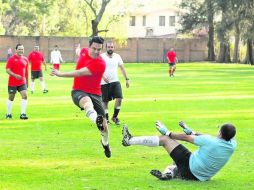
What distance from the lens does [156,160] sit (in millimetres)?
12844

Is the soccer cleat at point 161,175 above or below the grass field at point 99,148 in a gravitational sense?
above

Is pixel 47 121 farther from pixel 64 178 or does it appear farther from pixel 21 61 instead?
pixel 64 178

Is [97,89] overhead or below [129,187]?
overhead

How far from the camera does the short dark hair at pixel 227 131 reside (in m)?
10.2

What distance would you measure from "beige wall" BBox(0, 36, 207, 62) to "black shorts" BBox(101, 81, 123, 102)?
6572 cm

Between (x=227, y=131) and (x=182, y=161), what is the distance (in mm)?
854

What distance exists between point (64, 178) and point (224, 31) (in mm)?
69981

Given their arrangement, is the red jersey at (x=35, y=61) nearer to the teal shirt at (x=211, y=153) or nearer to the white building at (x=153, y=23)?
the teal shirt at (x=211, y=153)

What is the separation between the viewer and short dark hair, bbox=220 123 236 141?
1022 centimetres

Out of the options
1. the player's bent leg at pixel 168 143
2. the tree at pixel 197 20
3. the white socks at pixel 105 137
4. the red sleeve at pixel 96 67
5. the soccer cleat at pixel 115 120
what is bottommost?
the soccer cleat at pixel 115 120

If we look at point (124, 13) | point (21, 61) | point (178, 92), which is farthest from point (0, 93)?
point (124, 13)

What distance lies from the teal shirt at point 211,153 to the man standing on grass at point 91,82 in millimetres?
2344

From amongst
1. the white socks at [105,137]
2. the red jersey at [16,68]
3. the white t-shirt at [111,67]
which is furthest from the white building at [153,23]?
the white socks at [105,137]

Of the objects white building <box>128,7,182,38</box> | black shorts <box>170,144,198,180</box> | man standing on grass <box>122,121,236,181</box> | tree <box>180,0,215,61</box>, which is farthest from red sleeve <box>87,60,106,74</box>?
white building <box>128,7,182,38</box>
